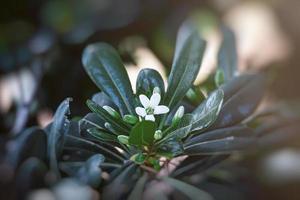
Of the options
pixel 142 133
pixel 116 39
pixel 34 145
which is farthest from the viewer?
pixel 116 39

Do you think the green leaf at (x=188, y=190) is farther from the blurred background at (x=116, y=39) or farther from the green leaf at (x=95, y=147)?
the blurred background at (x=116, y=39)

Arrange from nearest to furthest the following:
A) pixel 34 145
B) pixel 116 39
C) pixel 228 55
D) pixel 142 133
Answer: pixel 142 133 < pixel 34 145 < pixel 228 55 < pixel 116 39

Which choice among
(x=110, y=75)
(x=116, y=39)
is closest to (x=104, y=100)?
(x=110, y=75)

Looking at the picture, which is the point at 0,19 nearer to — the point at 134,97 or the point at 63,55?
the point at 63,55

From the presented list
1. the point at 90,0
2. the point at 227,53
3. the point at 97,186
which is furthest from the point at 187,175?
the point at 90,0

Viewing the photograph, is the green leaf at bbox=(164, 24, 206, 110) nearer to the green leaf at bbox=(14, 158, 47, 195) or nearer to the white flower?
the white flower

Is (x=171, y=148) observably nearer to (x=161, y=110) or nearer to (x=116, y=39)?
(x=161, y=110)

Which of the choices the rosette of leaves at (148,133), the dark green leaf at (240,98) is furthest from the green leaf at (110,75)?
the dark green leaf at (240,98)
